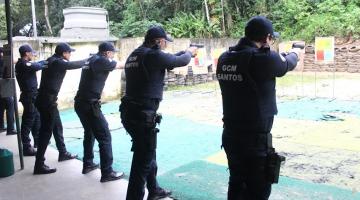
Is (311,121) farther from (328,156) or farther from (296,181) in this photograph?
(296,181)

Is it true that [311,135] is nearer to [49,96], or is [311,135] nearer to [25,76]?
[49,96]

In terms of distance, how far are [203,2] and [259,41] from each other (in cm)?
1787

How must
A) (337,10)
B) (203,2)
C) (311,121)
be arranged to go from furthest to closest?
1. (203,2)
2. (337,10)
3. (311,121)

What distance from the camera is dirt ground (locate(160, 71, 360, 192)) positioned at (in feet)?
15.5

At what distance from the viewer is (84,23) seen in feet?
34.6

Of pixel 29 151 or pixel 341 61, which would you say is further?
pixel 341 61

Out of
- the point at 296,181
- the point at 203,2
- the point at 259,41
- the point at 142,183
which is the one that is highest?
the point at 203,2

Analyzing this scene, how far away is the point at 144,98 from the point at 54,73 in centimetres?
189

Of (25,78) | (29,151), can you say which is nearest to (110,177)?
(29,151)

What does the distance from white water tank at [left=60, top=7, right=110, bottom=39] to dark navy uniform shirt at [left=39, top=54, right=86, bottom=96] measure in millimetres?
5932

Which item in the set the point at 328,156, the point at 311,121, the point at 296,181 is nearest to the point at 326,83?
the point at 311,121

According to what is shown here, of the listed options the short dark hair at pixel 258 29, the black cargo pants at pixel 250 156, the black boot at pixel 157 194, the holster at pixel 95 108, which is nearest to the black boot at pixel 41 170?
the holster at pixel 95 108

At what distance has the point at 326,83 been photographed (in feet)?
43.3

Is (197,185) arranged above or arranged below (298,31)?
below
